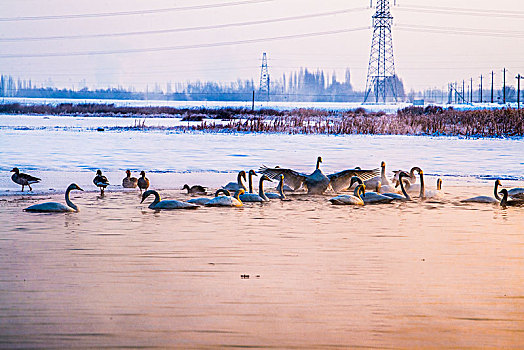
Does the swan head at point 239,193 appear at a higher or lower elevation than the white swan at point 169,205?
higher

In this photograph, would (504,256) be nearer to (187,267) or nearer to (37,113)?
(187,267)

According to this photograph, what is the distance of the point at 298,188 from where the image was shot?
18.3 metres

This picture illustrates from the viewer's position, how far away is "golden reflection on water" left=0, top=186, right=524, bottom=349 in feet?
20.6

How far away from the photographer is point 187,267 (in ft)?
29.0

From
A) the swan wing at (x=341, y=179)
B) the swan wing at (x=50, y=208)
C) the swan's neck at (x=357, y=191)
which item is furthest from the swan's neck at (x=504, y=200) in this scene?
the swan wing at (x=50, y=208)

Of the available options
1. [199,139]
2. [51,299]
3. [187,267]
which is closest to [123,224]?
[187,267]

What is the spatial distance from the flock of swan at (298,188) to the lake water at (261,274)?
13.0 inches

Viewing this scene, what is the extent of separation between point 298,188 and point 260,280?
403 inches

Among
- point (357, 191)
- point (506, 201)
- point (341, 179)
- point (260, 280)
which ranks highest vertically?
point (341, 179)

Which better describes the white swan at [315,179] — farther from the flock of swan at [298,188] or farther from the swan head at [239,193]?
the swan head at [239,193]

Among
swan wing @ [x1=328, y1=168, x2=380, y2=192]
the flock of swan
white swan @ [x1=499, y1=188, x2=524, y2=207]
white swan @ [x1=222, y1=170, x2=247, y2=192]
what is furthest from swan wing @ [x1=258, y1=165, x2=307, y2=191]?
white swan @ [x1=499, y1=188, x2=524, y2=207]

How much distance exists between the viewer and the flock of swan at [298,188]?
1435 centimetres

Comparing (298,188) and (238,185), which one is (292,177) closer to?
(298,188)

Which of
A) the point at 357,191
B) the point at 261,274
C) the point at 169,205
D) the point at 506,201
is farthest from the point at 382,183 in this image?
the point at 261,274
